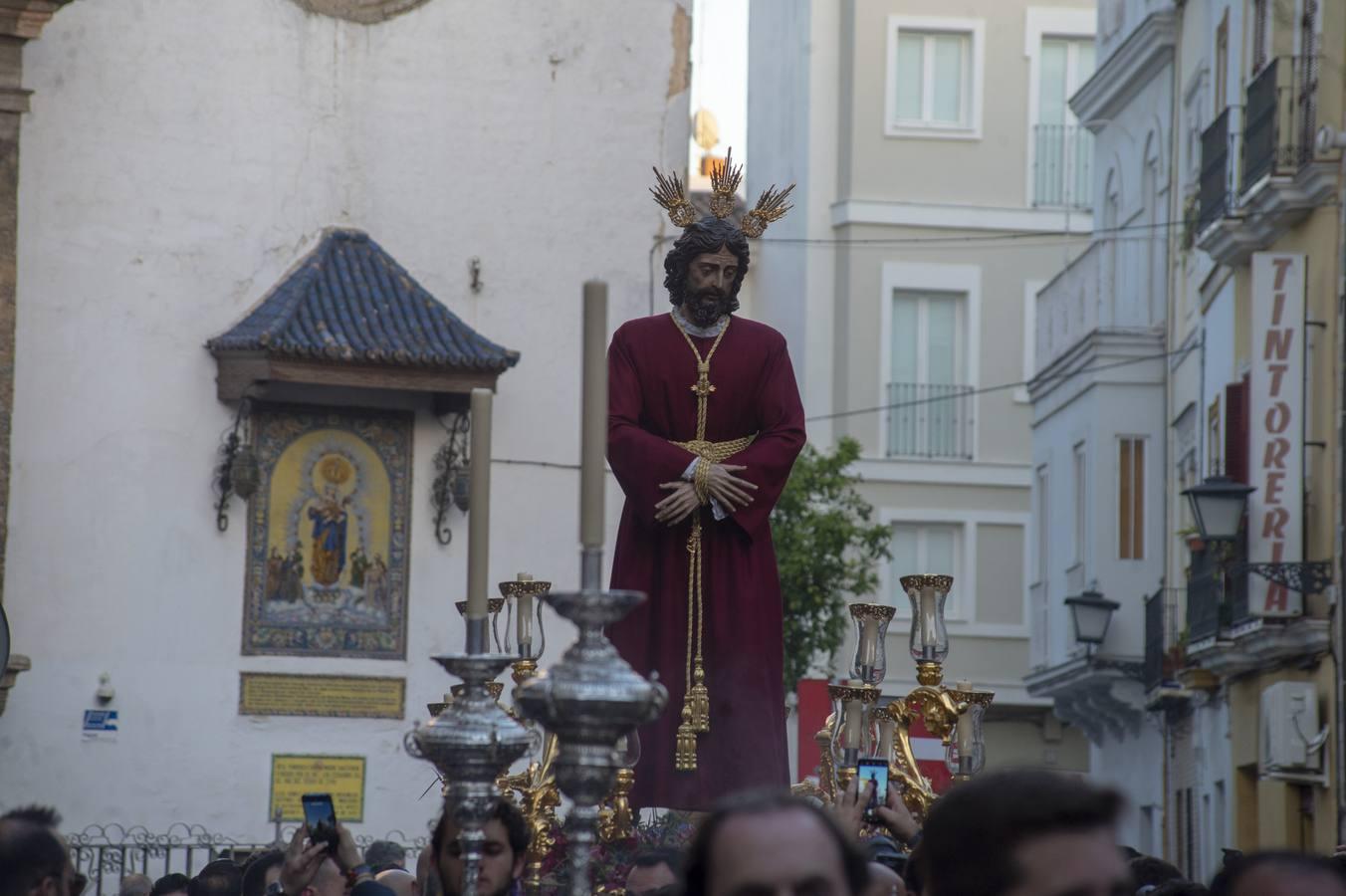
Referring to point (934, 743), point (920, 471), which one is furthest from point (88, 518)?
point (920, 471)

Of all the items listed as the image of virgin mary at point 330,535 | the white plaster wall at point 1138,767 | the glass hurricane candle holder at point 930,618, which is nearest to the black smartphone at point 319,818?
the glass hurricane candle holder at point 930,618

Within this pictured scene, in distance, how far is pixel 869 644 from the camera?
7.92 m

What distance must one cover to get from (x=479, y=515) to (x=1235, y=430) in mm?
17535

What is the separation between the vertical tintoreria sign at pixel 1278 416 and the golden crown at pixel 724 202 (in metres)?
12.9

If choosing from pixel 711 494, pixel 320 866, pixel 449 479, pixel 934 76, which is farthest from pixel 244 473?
pixel 934 76

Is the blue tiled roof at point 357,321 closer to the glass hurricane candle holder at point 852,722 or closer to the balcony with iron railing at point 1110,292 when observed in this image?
the balcony with iron railing at point 1110,292

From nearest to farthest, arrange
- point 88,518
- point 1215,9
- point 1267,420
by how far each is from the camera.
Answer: point 88,518
point 1267,420
point 1215,9

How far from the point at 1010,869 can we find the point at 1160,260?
984 inches

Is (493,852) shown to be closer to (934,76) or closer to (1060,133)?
(934,76)

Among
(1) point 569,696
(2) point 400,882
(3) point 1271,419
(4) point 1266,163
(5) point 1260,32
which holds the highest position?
(5) point 1260,32

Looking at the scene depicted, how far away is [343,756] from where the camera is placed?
1902 cm

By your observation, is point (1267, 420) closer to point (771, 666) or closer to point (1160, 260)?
point (1160, 260)

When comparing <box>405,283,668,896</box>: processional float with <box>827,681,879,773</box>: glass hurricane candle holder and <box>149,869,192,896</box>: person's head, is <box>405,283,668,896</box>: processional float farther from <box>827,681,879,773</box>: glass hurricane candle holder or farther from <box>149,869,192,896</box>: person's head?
<box>149,869,192,896</box>: person's head

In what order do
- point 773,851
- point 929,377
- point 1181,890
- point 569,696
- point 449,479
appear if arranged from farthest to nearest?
point 929,377 → point 449,479 → point 1181,890 → point 569,696 → point 773,851
